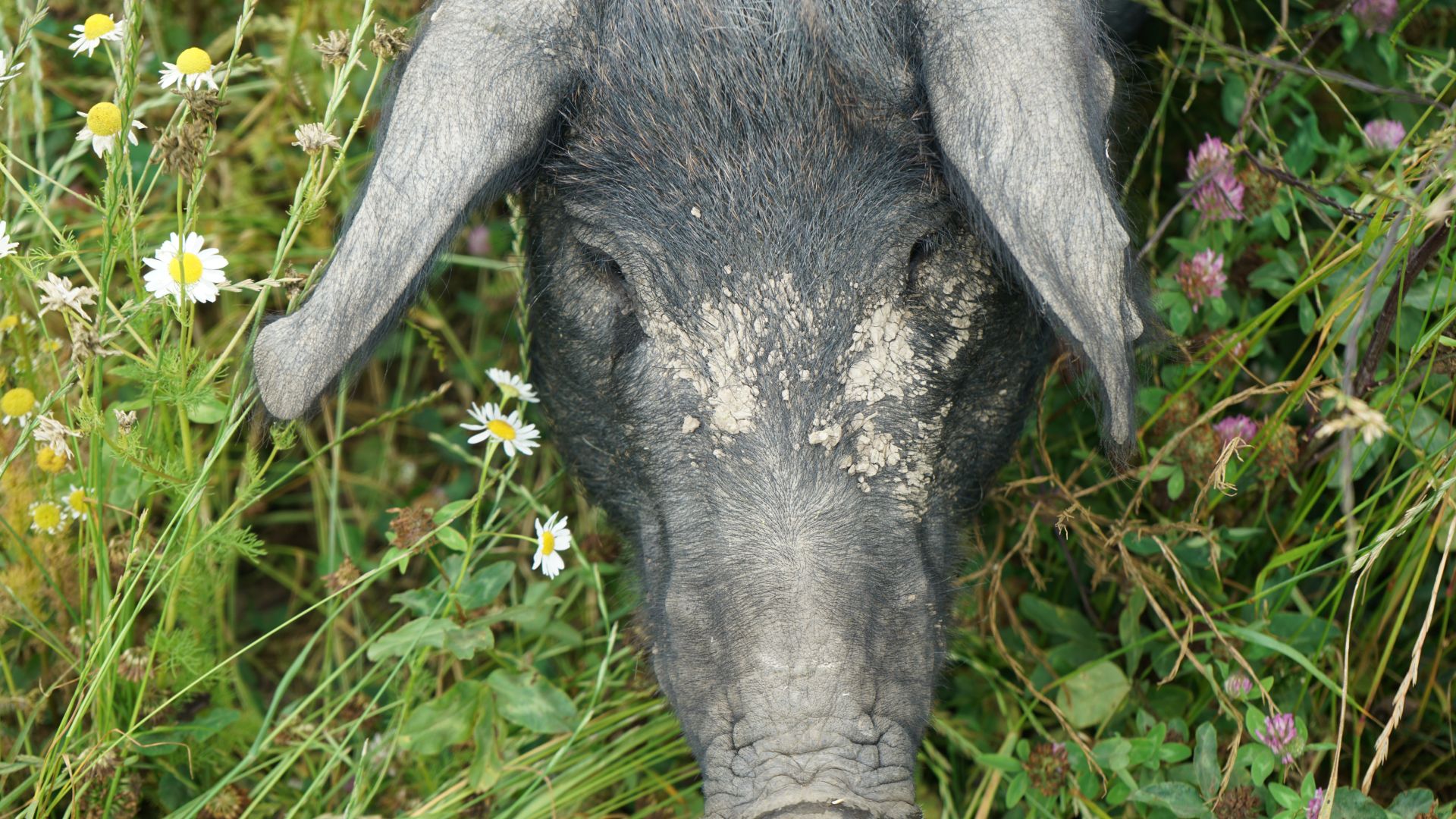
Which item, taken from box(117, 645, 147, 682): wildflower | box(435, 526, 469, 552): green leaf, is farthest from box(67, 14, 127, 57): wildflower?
box(117, 645, 147, 682): wildflower

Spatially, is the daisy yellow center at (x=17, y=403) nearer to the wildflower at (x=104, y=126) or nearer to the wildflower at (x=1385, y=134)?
the wildflower at (x=104, y=126)

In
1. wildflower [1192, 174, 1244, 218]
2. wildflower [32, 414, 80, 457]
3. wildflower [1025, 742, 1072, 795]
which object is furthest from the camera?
wildflower [1192, 174, 1244, 218]

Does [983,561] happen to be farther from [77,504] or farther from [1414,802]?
[77,504]

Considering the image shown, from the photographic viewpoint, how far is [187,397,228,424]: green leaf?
91.2 inches

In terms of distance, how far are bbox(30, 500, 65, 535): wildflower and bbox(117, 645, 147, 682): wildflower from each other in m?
0.27

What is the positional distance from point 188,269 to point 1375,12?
2.61m

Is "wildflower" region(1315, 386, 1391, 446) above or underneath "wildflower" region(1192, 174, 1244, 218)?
above

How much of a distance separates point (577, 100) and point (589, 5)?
0.56 feet

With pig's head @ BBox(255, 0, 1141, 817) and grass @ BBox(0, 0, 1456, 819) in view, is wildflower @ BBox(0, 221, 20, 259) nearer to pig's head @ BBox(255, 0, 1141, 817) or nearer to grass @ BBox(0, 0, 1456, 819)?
grass @ BBox(0, 0, 1456, 819)

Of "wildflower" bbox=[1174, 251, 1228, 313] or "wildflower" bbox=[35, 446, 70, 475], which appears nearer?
"wildflower" bbox=[35, 446, 70, 475]

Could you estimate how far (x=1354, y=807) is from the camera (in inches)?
87.7

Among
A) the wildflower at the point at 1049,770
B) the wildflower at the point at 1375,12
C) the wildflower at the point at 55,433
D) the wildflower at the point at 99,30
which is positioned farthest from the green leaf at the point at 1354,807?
the wildflower at the point at 99,30

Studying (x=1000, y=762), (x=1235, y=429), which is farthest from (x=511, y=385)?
(x=1235, y=429)

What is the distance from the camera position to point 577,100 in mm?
2262
